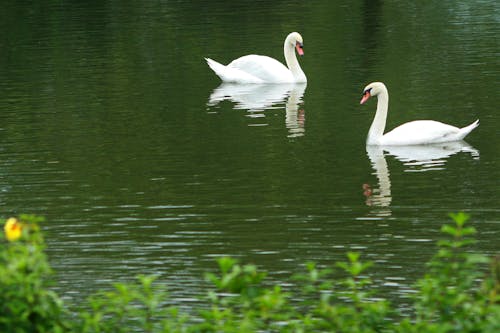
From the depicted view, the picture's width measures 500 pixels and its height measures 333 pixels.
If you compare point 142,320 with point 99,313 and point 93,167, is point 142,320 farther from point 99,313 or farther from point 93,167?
point 93,167

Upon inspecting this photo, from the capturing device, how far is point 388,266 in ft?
38.2

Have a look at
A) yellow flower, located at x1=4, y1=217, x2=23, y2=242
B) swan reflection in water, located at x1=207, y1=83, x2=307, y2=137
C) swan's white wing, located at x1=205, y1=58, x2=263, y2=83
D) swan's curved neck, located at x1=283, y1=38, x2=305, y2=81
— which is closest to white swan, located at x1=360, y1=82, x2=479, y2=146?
swan reflection in water, located at x1=207, y1=83, x2=307, y2=137

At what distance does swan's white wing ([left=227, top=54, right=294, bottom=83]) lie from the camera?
25.6 m

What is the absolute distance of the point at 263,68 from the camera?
25.6 m

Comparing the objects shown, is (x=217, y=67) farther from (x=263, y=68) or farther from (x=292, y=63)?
(x=292, y=63)

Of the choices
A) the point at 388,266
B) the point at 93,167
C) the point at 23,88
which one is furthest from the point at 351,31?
the point at 388,266

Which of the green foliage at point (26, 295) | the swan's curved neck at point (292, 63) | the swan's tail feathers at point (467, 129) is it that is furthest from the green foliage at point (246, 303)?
the swan's curved neck at point (292, 63)

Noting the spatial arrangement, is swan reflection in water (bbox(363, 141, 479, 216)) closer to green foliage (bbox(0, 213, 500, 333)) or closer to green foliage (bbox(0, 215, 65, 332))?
green foliage (bbox(0, 213, 500, 333))

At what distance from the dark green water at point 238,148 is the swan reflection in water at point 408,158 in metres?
0.04

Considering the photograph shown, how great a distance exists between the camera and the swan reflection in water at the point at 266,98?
21031mm

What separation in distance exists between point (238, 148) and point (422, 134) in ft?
8.79

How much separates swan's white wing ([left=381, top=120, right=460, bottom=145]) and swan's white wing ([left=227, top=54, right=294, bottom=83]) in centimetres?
747

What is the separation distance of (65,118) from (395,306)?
39.7 feet

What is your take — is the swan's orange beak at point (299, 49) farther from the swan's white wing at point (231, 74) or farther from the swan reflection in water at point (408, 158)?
the swan reflection in water at point (408, 158)
